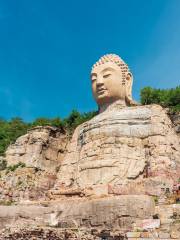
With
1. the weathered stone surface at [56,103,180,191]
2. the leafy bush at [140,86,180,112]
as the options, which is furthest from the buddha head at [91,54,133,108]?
the leafy bush at [140,86,180,112]

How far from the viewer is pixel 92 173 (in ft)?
51.7

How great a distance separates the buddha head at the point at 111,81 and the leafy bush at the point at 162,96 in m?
3.23

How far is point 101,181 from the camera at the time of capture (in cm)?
1532

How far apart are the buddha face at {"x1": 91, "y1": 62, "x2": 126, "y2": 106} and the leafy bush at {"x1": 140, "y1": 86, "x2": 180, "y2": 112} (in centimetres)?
364

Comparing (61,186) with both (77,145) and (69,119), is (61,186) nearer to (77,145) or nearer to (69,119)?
(77,145)

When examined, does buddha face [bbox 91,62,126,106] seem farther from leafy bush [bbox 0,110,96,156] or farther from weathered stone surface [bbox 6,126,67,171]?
leafy bush [bbox 0,110,96,156]

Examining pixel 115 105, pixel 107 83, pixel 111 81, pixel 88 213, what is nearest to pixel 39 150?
pixel 115 105

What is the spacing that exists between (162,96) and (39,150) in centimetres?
641

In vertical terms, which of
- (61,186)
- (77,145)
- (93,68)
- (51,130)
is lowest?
(61,186)

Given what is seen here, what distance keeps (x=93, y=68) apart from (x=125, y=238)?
8583mm

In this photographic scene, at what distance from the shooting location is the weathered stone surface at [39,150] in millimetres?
19497

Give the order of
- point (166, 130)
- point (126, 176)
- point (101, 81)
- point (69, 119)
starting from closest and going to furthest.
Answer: point (126, 176) < point (166, 130) < point (101, 81) < point (69, 119)

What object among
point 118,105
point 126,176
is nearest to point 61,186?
point 126,176

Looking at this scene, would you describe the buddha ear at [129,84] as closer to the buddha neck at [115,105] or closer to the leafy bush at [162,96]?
the buddha neck at [115,105]
